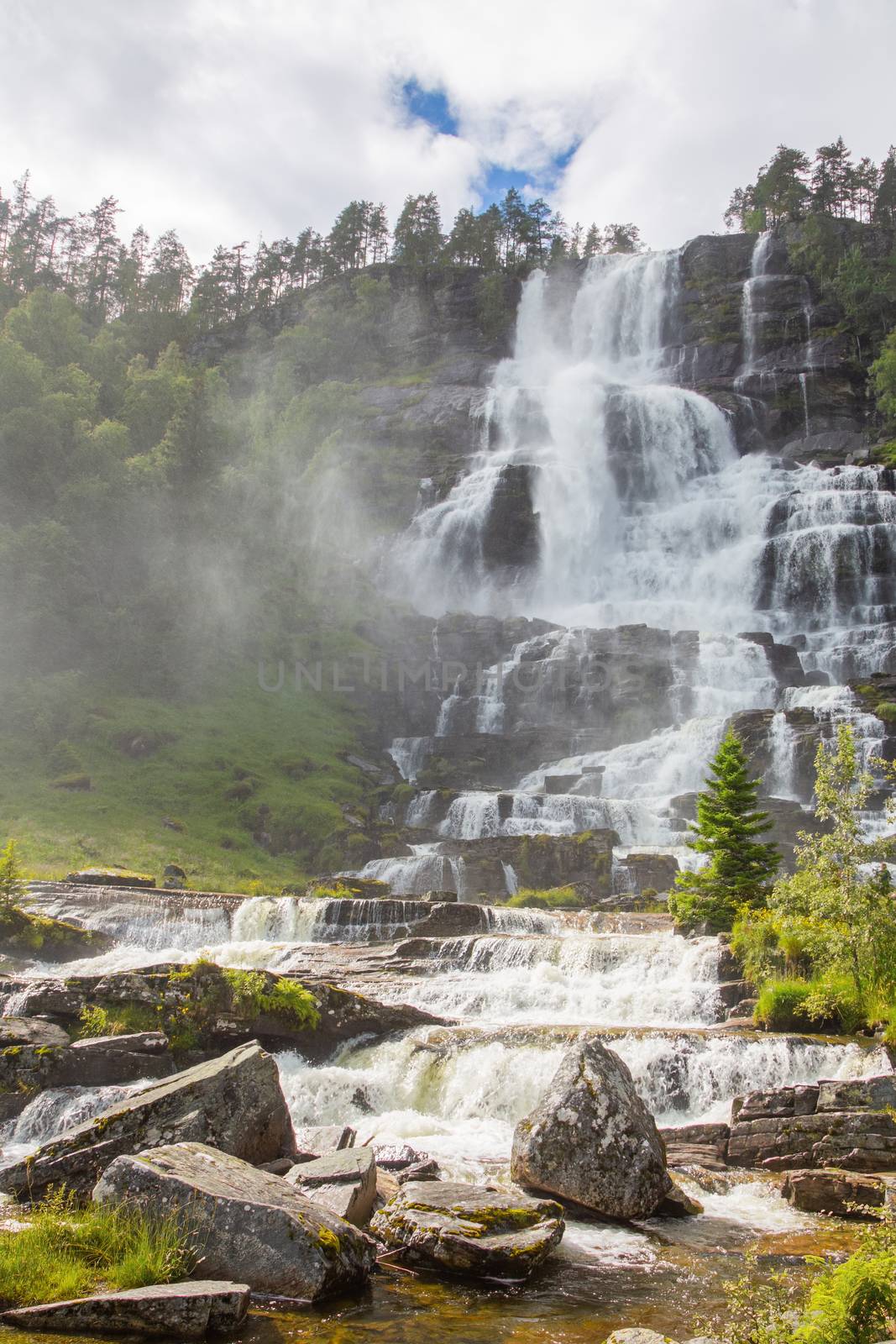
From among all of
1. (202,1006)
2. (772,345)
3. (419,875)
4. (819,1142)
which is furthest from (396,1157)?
(772,345)

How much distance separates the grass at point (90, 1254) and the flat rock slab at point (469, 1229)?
209 cm

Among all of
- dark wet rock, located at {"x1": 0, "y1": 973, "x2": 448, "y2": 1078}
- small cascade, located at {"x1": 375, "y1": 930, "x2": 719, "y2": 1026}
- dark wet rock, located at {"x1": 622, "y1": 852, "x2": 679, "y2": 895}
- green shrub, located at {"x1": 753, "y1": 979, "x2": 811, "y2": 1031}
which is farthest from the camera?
dark wet rock, located at {"x1": 622, "y1": 852, "x2": 679, "y2": 895}

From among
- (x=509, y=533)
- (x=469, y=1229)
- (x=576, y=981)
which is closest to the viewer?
(x=469, y=1229)

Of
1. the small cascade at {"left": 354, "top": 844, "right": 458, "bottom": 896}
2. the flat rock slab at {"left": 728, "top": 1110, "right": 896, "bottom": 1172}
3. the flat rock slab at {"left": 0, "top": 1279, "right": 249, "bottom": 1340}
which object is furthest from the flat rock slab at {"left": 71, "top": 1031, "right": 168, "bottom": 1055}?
the small cascade at {"left": 354, "top": 844, "right": 458, "bottom": 896}

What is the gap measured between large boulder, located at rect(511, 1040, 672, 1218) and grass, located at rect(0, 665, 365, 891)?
2547 cm

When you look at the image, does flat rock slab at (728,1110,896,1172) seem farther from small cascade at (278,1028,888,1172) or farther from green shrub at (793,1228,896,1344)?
green shrub at (793,1228,896,1344)

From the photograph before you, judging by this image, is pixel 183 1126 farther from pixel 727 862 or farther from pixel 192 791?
pixel 192 791

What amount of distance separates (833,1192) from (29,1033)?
36.9 ft

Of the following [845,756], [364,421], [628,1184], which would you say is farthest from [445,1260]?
[364,421]

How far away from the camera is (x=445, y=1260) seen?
815 centimetres

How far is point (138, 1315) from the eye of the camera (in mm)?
6414

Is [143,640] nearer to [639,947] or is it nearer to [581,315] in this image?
[639,947]

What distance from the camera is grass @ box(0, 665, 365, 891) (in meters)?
36.8

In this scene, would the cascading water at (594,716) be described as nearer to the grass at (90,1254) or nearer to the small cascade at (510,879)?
the small cascade at (510,879)
